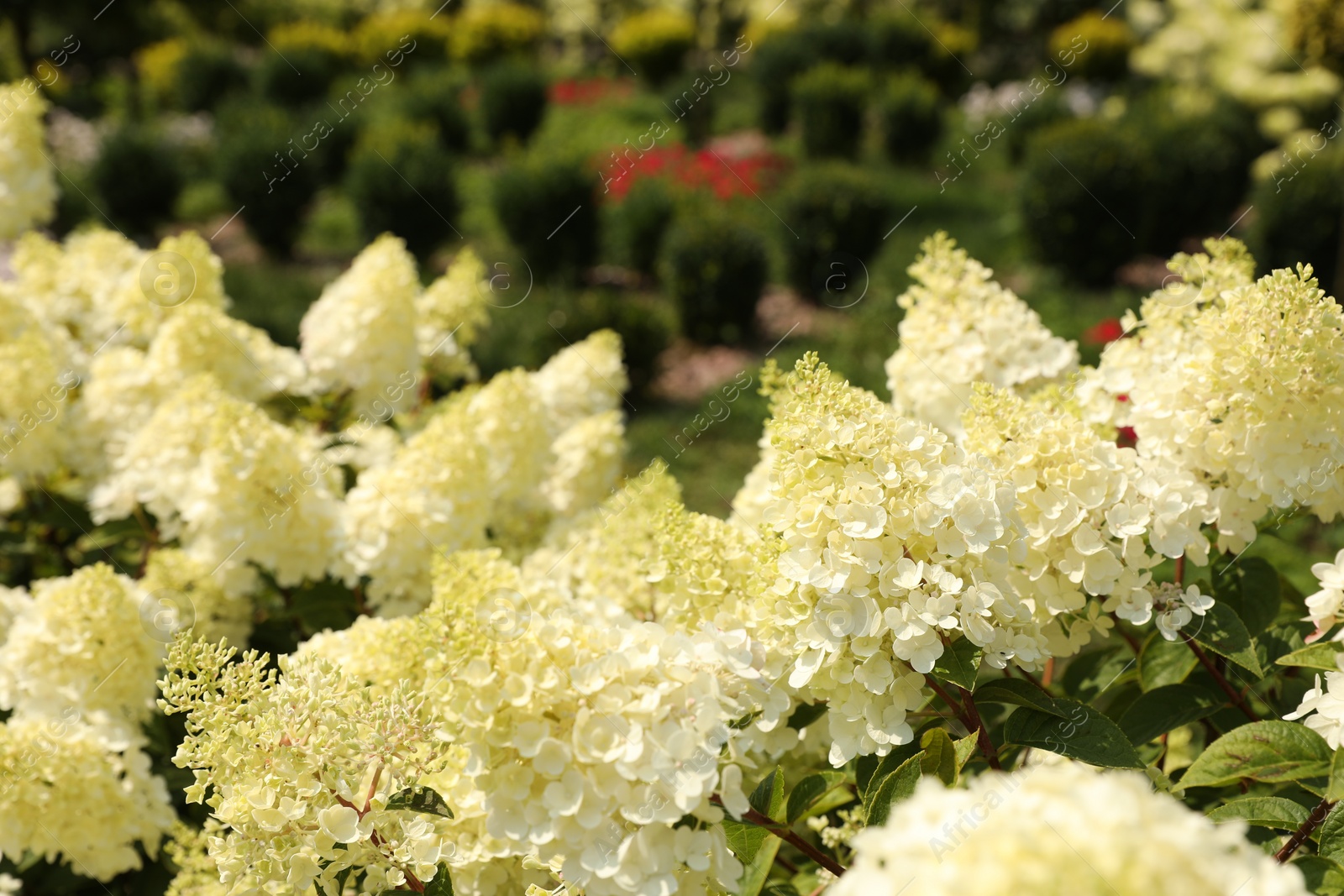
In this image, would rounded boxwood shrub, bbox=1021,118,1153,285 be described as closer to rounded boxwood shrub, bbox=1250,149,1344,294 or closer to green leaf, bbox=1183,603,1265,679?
rounded boxwood shrub, bbox=1250,149,1344,294

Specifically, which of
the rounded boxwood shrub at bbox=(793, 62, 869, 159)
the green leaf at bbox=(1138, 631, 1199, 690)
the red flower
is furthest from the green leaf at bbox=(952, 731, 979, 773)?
the rounded boxwood shrub at bbox=(793, 62, 869, 159)

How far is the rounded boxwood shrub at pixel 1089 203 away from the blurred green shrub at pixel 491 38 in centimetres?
1182

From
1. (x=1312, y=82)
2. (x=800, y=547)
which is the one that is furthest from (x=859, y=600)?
(x=1312, y=82)

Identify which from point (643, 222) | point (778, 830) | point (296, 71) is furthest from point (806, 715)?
point (296, 71)

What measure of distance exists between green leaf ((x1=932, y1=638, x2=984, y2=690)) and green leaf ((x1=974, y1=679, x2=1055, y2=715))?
123mm

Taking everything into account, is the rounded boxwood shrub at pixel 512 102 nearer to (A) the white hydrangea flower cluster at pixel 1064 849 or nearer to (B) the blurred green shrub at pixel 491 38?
(B) the blurred green shrub at pixel 491 38

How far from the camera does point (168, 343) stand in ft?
10.1

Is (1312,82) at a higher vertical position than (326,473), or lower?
lower

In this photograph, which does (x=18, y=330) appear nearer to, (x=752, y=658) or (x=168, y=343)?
(x=168, y=343)

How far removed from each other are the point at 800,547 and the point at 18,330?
2.84 meters

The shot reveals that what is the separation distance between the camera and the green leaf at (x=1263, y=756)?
1577 millimetres

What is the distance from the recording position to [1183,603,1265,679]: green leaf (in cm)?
171

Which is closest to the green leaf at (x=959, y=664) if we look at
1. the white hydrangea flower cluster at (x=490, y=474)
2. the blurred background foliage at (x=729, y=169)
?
the white hydrangea flower cluster at (x=490, y=474)

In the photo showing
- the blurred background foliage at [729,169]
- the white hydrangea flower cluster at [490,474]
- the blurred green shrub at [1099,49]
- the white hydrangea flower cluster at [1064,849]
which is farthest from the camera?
the blurred green shrub at [1099,49]
